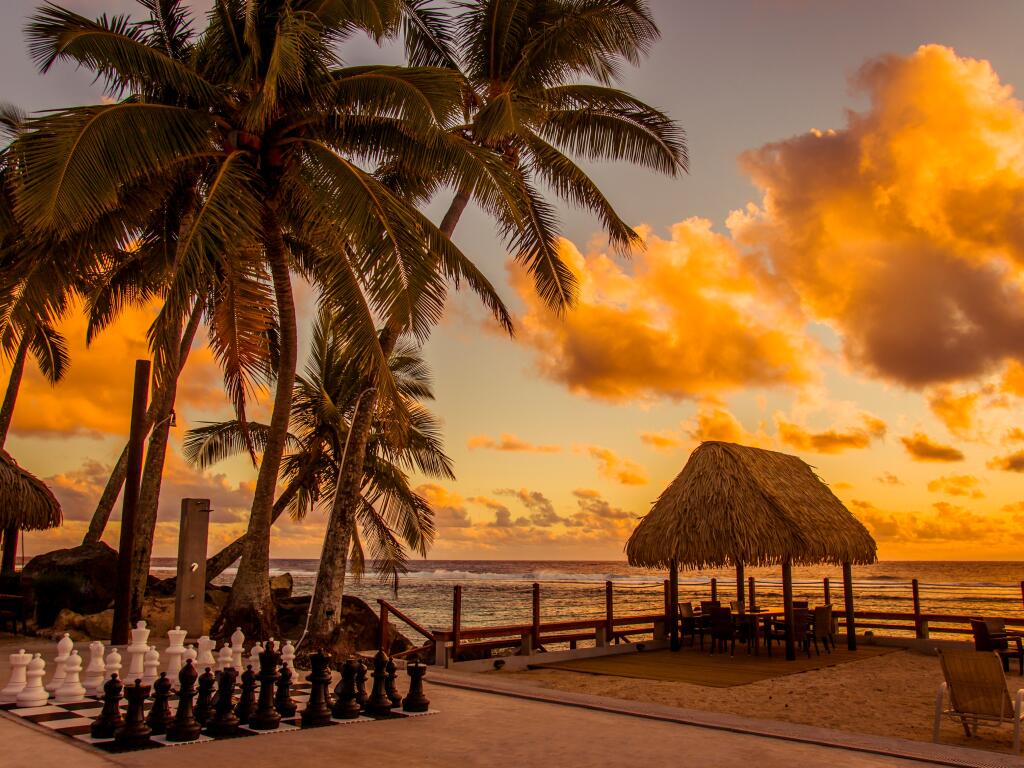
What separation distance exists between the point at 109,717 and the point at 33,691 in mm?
1379

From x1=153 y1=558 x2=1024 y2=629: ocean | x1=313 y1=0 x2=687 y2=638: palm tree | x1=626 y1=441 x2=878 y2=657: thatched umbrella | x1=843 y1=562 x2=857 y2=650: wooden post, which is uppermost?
x1=313 y1=0 x2=687 y2=638: palm tree

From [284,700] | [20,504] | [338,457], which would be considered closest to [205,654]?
[284,700]

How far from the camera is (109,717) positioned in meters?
5.58

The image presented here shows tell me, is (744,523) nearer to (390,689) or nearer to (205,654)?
(390,689)

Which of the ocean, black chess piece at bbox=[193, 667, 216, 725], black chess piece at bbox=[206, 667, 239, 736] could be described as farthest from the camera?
the ocean

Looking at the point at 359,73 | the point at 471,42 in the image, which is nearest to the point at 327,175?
the point at 359,73

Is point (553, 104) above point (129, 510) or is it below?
above

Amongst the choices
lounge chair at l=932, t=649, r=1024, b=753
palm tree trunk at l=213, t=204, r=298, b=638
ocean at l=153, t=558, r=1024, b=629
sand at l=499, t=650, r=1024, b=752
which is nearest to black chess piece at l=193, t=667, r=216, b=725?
palm tree trunk at l=213, t=204, r=298, b=638

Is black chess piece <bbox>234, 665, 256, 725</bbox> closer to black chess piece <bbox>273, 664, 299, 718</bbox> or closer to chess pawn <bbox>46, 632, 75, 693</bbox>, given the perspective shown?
black chess piece <bbox>273, 664, 299, 718</bbox>

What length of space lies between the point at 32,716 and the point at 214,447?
1517 cm

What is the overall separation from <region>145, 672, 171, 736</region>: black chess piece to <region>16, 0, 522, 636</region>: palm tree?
Result: 483 cm

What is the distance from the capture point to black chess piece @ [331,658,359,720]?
6.37 meters

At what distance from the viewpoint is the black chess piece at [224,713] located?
5707mm

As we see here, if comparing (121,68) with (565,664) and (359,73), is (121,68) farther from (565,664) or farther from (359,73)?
(565,664)
